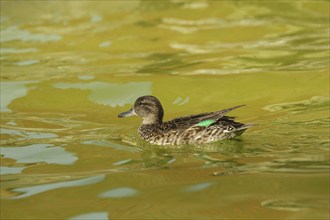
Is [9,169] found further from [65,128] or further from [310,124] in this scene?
[310,124]

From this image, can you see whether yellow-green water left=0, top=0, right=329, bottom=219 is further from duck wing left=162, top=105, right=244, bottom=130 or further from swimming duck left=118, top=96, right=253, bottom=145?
duck wing left=162, top=105, right=244, bottom=130

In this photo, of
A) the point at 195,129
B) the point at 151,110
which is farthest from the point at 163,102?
the point at 195,129

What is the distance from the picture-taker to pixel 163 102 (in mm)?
12391

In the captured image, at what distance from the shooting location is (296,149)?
28.0 ft

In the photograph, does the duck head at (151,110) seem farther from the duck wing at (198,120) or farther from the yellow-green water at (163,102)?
the duck wing at (198,120)

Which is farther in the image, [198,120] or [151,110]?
[151,110]

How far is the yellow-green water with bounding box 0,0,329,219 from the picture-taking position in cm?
668

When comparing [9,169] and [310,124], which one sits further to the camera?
[310,124]

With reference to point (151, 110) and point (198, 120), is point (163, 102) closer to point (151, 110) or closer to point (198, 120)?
point (151, 110)

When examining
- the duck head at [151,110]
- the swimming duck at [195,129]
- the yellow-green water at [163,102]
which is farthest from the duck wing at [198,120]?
the duck head at [151,110]

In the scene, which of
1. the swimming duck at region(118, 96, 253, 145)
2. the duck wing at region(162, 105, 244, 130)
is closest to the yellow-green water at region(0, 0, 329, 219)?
the swimming duck at region(118, 96, 253, 145)

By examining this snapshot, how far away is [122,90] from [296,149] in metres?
4.91

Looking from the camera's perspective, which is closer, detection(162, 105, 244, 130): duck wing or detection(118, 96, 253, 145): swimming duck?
detection(162, 105, 244, 130): duck wing

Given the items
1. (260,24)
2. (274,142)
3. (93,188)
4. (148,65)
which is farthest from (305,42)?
(93,188)
